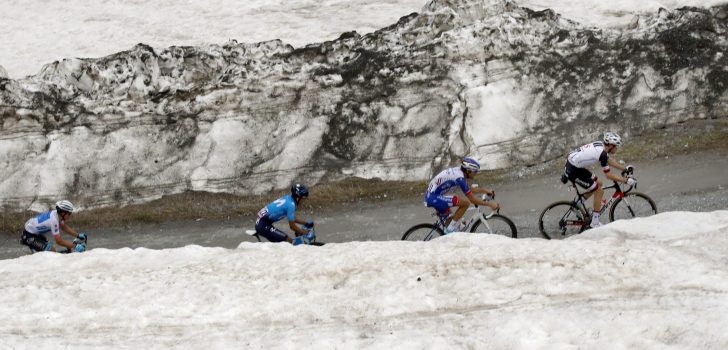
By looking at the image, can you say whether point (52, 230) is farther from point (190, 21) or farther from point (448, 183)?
point (190, 21)

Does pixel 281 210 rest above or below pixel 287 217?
above

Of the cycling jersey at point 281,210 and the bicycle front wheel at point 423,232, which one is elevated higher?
the cycling jersey at point 281,210

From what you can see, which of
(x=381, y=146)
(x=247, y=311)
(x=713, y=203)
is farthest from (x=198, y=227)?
(x=713, y=203)

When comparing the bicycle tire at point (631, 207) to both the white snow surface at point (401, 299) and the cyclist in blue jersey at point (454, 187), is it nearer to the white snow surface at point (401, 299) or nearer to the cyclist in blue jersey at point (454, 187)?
the cyclist in blue jersey at point (454, 187)

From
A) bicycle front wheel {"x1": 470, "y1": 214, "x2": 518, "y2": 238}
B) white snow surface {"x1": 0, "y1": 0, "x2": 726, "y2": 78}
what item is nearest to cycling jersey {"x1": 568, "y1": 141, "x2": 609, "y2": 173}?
bicycle front wheel {"x1": 470, "y1": 214, "x2": 518, "y2": 238}

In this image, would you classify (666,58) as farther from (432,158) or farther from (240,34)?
(240,34)

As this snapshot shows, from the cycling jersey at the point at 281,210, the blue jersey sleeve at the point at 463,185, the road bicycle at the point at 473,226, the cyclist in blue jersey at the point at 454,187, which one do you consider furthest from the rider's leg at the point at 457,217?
the cycling jersey at the point at 281,210

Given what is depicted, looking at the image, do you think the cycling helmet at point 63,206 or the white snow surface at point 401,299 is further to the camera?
the cycling helmet at point 63,206

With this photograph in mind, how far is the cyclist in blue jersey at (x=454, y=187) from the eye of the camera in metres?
13.2

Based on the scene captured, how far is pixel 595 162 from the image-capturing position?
13.6 metres

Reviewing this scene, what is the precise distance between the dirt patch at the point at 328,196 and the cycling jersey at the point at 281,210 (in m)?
3.33

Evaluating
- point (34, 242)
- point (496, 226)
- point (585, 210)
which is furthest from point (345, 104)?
point (34, 242)

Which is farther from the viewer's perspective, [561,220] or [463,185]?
[561,220]

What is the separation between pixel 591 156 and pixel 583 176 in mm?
603
